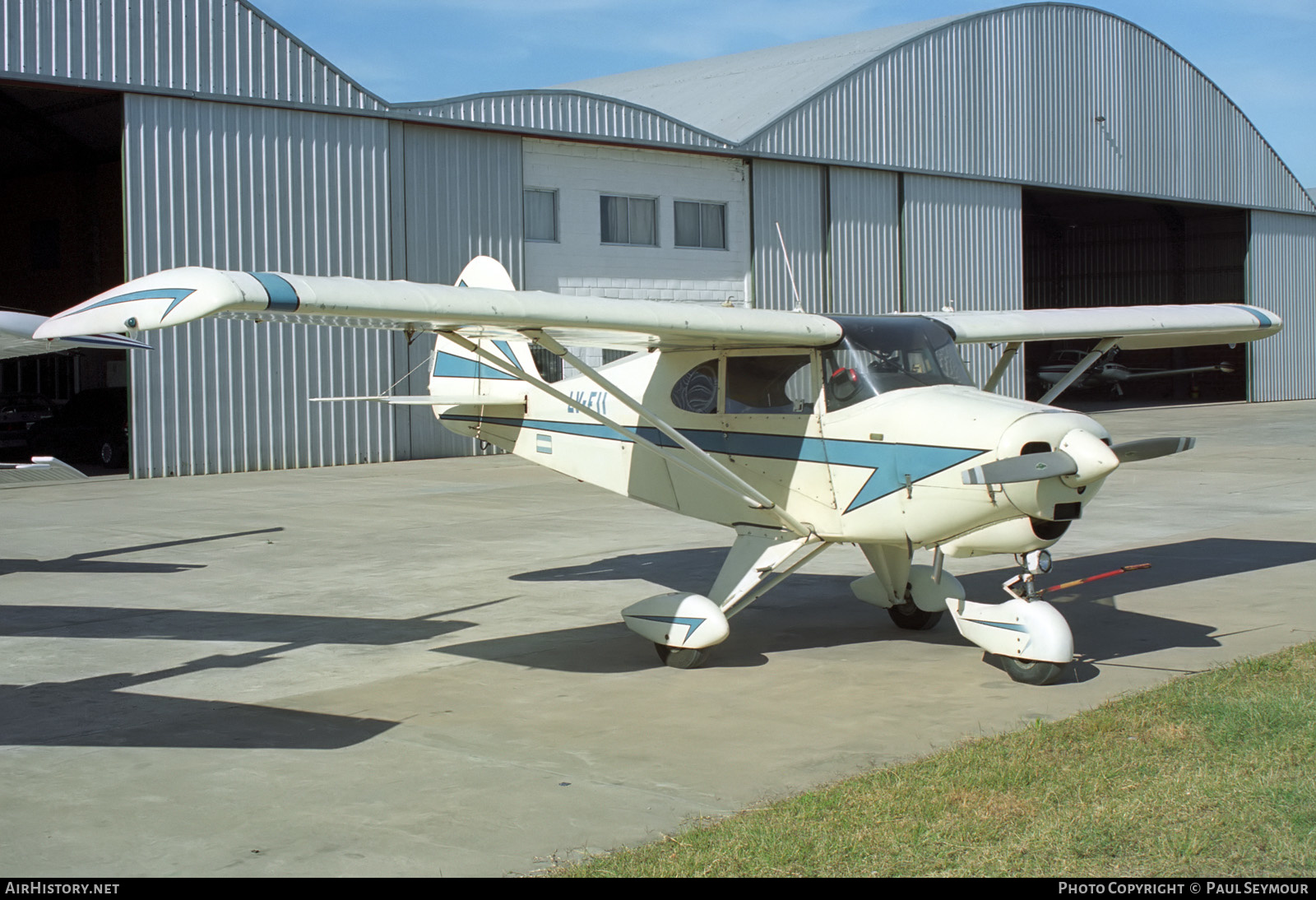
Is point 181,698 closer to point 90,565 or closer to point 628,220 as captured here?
point 90,565

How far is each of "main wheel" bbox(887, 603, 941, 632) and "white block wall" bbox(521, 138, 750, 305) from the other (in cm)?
1766

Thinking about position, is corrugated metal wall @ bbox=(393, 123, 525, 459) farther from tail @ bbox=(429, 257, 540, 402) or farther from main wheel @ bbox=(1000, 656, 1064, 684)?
main wheel @ bbox=(1000, 656, 1064, 684)

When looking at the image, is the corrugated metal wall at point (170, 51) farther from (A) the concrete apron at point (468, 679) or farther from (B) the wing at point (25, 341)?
(B) the wing at point (25, 341)

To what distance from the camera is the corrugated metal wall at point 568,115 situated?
24156 millimetres

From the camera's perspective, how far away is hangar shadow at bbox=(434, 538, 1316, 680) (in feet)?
26.2

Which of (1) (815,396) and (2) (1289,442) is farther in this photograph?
(2) (1289,442)

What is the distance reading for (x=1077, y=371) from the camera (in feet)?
29.3

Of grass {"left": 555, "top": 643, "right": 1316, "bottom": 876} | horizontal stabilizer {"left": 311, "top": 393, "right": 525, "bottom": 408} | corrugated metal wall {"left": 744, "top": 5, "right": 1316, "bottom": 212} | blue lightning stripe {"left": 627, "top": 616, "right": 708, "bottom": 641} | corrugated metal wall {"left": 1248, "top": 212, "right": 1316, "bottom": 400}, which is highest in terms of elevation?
corrugated metal wall {"left": 744, "top": 5, "right": 1316, "bottom": 212}

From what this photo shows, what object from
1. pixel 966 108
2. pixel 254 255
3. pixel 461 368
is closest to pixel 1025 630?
pixel 461 368

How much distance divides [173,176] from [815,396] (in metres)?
16.4

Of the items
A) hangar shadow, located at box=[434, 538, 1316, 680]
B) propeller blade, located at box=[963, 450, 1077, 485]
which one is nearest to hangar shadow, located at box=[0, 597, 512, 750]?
hangar shadow, located at box=[434, 538, 1316, 680]

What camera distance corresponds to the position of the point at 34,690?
712 centimetres

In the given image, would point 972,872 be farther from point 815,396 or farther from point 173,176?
point 173,176

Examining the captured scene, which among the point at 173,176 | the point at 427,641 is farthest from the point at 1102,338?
the point at 173,176
